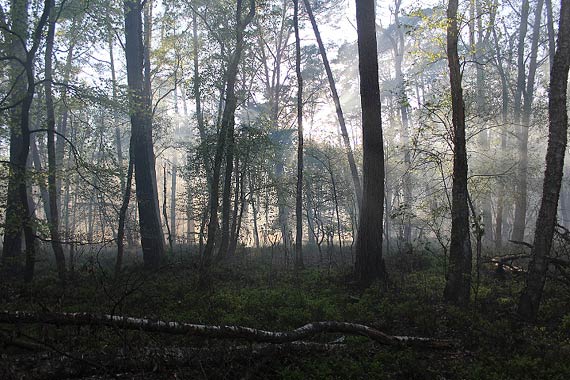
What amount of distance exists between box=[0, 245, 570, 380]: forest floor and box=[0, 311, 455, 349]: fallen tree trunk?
0.52ft

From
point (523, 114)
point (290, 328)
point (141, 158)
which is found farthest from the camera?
point (523, 114)

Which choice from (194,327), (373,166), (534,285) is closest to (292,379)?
(194,327)

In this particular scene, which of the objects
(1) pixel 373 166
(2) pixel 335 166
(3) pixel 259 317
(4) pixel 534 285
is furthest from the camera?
(2) pixel 335 166

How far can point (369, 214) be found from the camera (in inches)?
394

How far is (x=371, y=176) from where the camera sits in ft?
32.9

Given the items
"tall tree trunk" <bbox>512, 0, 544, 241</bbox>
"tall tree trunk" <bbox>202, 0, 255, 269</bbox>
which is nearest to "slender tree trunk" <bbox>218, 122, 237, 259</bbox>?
"tall tree trunk" <bbox>202, 0, 255, 269</bbox>

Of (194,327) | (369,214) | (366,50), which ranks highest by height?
(366,50)

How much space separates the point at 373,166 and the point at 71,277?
894 centimetres

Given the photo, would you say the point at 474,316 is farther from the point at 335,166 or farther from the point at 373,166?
the point at 335,166

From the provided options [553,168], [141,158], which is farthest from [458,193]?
[141,158]

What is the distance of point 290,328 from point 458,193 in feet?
14.9

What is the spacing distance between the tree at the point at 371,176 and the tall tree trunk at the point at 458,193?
6.84 ft

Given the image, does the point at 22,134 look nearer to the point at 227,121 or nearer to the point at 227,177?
the point at 227,121

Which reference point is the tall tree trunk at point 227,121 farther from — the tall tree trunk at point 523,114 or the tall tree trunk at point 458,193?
the tall tree trunk at point 523,114
